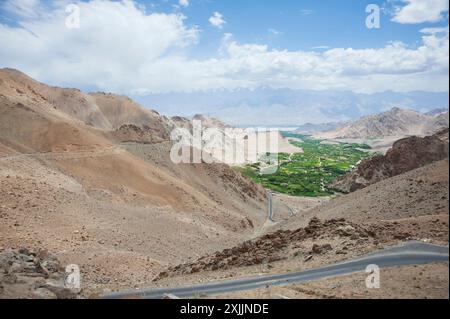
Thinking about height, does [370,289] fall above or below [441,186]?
below

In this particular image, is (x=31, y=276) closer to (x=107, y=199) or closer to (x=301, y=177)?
(x=107, y=199)

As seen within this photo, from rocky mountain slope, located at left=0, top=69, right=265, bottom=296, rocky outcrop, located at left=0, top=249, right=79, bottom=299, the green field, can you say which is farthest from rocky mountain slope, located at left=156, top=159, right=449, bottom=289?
the green field

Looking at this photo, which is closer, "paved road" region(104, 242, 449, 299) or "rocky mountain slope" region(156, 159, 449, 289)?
"paved road" region(104, 242, 449, 299)

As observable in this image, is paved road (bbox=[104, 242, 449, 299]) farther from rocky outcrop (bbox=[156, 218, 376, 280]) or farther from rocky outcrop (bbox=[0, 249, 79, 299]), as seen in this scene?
rocky outcrop (bbox=[156, 218, 376, 280])

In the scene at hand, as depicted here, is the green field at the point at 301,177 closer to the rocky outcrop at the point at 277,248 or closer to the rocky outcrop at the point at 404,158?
the rocky outcrop at the point at 404,158

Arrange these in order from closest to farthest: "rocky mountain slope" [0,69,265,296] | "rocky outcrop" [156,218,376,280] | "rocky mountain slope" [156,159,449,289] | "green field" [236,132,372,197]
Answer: "rocky mountain slope" [156,159,449,289]
"rocky outcrop" [156,218,376,280]
"rocky mountain slope" [0,69,265,296]
"green field" [236,132,372,197]

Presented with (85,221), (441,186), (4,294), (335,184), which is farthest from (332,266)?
(335,184)
